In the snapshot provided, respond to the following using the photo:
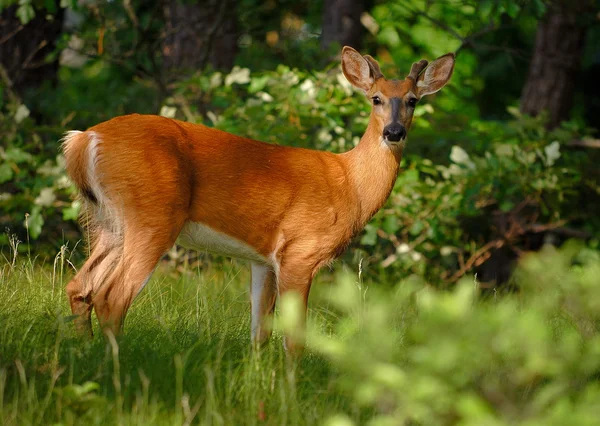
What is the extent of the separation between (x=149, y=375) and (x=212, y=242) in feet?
4.87

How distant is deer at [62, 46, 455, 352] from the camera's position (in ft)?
15.7

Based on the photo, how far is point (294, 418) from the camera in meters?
3.62

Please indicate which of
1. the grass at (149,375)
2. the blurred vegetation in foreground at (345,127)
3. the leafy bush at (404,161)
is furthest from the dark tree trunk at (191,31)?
the grass at (149,375)

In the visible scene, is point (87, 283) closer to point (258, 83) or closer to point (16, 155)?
point (16, 155)

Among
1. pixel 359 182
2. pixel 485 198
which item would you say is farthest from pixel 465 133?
pixel 359 182

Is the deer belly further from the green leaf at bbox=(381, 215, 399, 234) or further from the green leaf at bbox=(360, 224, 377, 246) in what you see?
the green leaf at bbox=(381, 215, 399, 234)

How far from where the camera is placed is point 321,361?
4.42 meters

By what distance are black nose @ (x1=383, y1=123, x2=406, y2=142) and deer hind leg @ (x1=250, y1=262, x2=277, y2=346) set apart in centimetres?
98

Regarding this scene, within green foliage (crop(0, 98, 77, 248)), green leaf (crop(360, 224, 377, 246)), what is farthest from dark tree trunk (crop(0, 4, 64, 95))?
green leaf (crop(360, 224, 377, 246))

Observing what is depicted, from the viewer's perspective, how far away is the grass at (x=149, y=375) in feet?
11.2

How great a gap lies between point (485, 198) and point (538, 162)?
0.52m

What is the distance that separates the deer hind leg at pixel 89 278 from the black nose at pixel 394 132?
1.59 m

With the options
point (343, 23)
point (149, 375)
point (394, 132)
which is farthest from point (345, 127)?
point (149, 375)

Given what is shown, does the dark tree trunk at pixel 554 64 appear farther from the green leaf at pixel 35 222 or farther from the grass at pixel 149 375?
the grass at pixel 149 375
